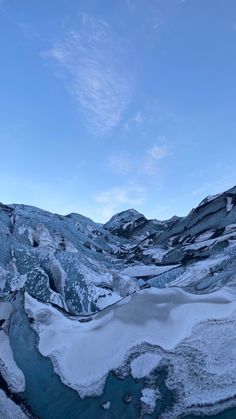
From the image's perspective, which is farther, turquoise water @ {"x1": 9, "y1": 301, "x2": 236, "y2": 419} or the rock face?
the rock face

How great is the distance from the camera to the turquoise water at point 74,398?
8516 millimetres

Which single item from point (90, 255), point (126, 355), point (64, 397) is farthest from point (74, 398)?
point (90, 255)

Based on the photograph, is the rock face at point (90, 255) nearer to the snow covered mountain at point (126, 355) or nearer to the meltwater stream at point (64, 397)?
the snow covered mountain at point (126, 355)

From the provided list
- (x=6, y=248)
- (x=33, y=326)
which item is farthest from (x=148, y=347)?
(x=6, y=248)

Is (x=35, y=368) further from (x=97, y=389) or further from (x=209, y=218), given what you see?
(x=209, y=218)

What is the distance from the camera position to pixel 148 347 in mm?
9797

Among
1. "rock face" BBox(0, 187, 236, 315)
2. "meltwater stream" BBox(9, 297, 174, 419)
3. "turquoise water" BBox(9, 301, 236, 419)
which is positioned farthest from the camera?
"rock face" BBox(0, 187, 236, 315)

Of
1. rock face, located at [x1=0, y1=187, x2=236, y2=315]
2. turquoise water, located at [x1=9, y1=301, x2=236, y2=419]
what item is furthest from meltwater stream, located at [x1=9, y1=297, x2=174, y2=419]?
rock face, located at [x1=0, y1=187, x2=236, y2=315]

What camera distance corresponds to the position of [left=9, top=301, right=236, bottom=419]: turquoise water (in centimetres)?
852

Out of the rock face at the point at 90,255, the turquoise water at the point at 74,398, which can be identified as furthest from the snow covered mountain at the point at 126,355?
the rock face at the point at 90,255

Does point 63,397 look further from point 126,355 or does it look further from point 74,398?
point 126,355

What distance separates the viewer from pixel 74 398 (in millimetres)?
9180

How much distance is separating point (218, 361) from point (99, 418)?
112 inches

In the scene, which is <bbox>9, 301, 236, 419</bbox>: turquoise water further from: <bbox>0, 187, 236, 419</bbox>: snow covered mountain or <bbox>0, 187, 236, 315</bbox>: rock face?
<bbox>0, 187, 236, 315</bbox>: rock face
